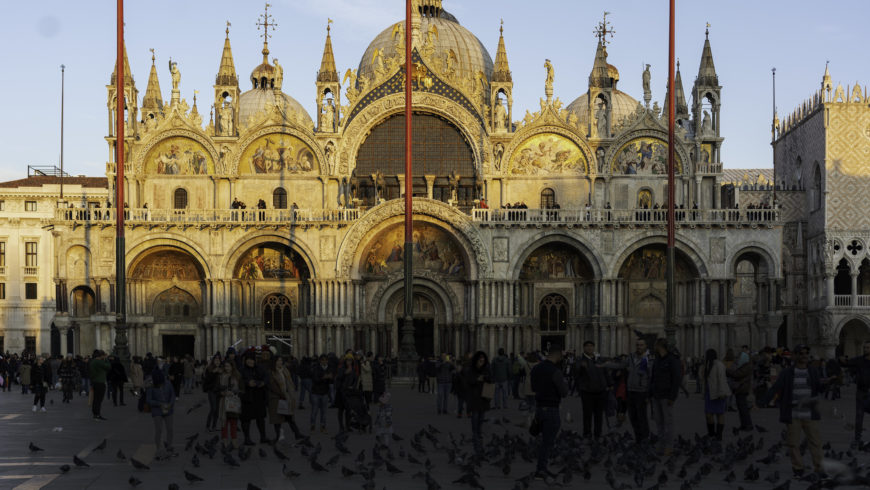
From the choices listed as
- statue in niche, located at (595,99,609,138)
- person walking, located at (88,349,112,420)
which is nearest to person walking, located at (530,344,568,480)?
person walking, located at (88,349,112,420)

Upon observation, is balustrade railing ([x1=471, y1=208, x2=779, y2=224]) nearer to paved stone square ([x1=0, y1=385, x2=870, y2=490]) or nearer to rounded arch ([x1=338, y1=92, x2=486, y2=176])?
rounded arch ([x1=338, y1=92, x2=486, y2=176])

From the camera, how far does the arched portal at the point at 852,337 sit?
63.4m

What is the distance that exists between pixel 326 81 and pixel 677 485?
1724 inches

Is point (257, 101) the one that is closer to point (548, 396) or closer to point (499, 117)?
point (499, 117)

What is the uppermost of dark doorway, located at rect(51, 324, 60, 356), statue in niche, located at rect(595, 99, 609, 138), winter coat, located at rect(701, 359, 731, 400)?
statue in niche, located at rect(595, 99, 609, 138)

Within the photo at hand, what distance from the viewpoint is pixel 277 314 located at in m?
58.6

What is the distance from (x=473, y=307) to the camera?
184 ft

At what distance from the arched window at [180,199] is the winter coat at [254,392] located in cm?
3766

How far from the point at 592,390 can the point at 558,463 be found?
443cm

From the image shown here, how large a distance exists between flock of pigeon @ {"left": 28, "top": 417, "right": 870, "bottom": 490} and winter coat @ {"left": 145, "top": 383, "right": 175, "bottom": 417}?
78 centimetres

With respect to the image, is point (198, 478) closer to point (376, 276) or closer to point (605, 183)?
point (376, 276)

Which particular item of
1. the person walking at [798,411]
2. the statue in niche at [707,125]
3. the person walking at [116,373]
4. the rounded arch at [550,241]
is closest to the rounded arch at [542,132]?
the rounded arch at [550,241]

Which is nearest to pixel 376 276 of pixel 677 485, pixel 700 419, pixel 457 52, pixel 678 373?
pixel 457 52

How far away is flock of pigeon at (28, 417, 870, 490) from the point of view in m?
17.6
